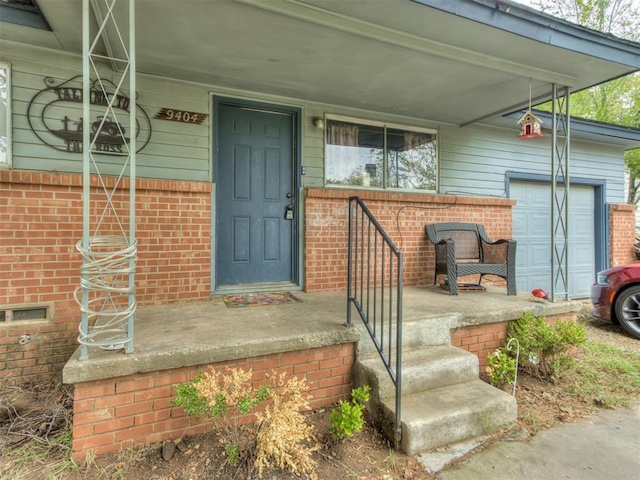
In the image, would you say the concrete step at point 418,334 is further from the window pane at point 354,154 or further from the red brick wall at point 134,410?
the window pane at point 354,154

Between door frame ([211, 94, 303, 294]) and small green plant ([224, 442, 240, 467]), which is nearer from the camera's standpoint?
small green plant ([224, 442, 240, 467])

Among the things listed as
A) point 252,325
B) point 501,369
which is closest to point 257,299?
point 252,325

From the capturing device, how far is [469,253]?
4430 millimetres

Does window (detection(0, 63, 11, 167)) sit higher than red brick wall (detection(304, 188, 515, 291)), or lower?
higher

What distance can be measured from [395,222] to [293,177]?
1371mm

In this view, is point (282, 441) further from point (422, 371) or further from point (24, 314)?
point (24, 314)

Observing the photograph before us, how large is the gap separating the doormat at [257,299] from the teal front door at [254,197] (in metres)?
0.26

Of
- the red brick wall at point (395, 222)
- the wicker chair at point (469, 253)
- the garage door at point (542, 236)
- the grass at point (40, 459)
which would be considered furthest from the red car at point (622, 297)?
the grass at point (40, 459)

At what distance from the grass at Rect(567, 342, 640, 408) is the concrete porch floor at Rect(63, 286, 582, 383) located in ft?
1.73

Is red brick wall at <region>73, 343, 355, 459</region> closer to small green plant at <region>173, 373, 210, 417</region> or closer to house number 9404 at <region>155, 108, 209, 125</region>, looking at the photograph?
small green plant at <region>173, 373, 210, 417</region>

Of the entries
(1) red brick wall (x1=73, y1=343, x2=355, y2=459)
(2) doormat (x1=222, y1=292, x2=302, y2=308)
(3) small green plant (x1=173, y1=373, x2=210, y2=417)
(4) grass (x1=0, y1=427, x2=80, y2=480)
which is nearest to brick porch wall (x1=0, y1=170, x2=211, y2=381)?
(2) doormat (x1=222, y1=292, x2=302, y2=308)

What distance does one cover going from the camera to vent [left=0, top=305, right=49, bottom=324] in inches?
106

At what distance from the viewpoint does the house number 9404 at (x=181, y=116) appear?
3.28 meters

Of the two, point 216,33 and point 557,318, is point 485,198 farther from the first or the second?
point 216,33
